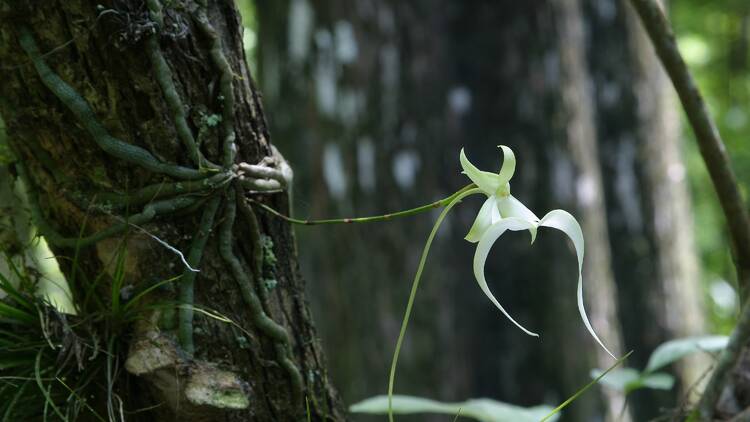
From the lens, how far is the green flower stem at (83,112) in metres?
0.82

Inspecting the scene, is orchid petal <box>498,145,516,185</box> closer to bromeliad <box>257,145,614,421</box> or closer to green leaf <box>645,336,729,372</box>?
bromeliad <box>257,145,614,421</box>

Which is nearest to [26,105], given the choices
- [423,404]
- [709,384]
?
[423,404]

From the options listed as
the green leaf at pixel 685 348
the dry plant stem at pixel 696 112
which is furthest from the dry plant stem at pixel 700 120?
the green leaf at pixel 685 348

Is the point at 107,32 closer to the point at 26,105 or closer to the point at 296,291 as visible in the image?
the point at 26,105

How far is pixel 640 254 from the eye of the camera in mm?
3842

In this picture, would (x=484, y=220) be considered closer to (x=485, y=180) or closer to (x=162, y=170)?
(x=485, y=180)

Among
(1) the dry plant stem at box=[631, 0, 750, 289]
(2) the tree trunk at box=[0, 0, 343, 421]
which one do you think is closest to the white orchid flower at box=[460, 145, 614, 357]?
(2) the tree trunk at box=[0, 0, 343, 421]

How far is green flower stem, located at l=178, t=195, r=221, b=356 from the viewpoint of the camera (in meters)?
0.85

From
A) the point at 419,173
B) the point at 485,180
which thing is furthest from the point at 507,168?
the point at 419,173

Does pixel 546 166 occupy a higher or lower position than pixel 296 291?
lower

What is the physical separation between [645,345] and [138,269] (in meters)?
3.42

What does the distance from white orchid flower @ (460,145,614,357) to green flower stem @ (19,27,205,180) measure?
13.5 inches

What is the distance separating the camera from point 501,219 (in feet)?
2.60

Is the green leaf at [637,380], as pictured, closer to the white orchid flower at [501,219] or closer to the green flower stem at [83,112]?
the white orchid flower at [501,219]
